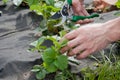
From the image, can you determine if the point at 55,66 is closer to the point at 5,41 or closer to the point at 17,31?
the point at 5,41

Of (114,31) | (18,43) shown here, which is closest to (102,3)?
(18,43)

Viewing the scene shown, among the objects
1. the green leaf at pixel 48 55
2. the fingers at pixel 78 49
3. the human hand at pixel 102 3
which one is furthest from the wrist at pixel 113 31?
the human hand at pixel 102 3

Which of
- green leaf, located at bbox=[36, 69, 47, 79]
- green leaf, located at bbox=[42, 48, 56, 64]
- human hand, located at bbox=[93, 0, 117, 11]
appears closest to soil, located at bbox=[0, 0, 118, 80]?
green leaf, located at bbox=[36, 69, 47, 79]

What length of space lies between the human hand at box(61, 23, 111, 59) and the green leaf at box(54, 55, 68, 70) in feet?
0.14

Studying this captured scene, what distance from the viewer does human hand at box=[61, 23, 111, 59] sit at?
4.26 ft

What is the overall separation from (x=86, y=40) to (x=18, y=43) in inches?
24.4

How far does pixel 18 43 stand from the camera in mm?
1808

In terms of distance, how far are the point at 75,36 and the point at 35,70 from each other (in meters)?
0.27

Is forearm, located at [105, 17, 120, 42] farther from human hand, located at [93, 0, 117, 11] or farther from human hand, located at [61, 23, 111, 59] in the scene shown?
human hand, located at [93, 0, 117, 11]

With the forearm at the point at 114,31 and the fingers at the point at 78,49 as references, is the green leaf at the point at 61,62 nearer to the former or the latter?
the fingers at the point at 78,49

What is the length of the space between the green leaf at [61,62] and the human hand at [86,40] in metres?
0.04

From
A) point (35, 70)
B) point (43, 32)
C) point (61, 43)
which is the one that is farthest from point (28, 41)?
point (61, 43)

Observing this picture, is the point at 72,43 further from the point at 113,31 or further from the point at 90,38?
the point at 113,31

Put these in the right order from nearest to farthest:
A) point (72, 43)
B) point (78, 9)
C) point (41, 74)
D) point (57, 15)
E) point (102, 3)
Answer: point (72, 43) → point (41, 74) → point (78, 9) → point (57, 15) → point (102, 3)
